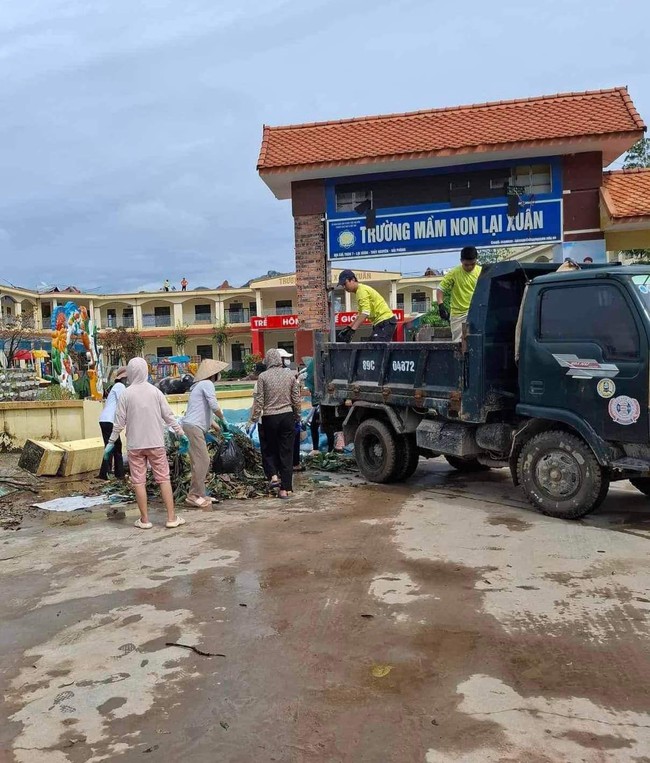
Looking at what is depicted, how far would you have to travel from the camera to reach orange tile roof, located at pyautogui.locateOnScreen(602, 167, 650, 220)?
1140 cm

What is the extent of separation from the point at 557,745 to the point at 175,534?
171 inches

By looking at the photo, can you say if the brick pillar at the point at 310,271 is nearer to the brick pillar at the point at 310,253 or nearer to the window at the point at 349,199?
the brick pillar at the point at 310,253

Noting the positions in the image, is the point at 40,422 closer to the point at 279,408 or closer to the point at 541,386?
the point at 279,408

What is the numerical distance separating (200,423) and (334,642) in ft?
12.7

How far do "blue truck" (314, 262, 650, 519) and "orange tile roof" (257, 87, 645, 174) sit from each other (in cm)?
552

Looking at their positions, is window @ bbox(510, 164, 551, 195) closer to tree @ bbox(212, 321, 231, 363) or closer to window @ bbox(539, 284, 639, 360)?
window @ bbox(539, 284, 639, 360)

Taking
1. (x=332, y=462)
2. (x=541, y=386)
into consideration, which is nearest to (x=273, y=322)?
(x=332, y=462)

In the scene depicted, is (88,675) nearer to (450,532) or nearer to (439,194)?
(450,532)

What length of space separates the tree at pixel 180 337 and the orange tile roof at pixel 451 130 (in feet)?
139

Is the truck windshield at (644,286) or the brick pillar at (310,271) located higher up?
the brick pillar at (310,271)

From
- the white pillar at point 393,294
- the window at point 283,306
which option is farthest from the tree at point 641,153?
the window at point 283,306

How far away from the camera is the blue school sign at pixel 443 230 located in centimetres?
1215

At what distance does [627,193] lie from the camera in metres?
11.9

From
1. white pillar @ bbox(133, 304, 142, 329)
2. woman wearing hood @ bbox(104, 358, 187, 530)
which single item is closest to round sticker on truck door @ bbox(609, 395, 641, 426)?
woman wearing hood @ bbox(104, 358, 187, 530)
